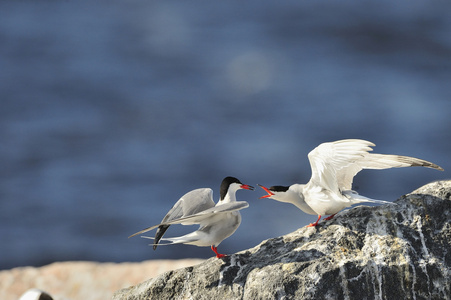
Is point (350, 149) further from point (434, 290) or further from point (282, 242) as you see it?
point (434, 290)

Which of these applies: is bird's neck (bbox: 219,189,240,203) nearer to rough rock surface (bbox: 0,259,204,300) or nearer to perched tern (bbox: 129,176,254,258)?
perched tern (bbox: 129,176,254,258)

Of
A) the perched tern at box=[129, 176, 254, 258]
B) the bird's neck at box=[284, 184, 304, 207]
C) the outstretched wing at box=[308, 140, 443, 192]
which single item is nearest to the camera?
the perched tern at box=[129, 176, 254, 258]

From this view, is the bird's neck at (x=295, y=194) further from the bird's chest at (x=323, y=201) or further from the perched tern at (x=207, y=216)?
the perched tern at (x=207, y=216)

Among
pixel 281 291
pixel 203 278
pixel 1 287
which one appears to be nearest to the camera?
pixel 281 291

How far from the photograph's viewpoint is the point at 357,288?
208 inches

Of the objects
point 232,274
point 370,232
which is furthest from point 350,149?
point 232,274

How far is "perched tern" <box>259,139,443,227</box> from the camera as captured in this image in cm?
559

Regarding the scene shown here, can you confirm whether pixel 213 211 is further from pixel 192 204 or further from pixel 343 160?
pixel 343 160

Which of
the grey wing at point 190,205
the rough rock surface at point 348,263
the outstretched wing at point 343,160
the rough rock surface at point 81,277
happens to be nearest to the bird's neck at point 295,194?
the outstretched wing at point 343,160

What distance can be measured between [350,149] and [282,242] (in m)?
0.99

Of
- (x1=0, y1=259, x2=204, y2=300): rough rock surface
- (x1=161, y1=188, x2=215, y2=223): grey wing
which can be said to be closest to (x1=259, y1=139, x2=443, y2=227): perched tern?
(x1=161, y1=188, x2=215, y2=223): grey wing

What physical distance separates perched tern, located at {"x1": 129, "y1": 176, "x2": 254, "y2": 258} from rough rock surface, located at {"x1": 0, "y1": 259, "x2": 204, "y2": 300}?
3.66m

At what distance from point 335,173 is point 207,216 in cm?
116

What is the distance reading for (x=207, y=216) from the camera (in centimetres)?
553
